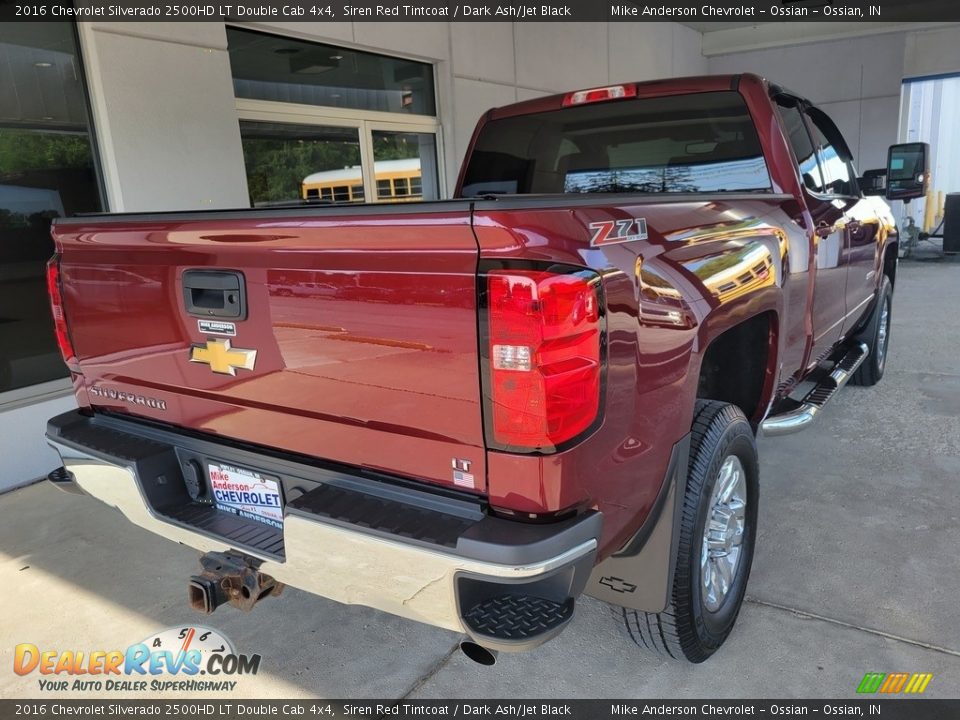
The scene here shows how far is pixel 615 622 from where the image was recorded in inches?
108

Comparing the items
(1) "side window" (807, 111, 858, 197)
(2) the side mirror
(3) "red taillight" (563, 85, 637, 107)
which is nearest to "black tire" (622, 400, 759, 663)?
(3) "red taillight" (563, 85, 637, 107)

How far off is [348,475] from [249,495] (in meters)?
0.42

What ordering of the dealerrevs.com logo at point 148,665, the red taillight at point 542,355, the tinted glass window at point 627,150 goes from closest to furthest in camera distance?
the red taillight at point 542,355, the dealerrevs.com logo at point 148,665, the tinted glass window at point 627,150

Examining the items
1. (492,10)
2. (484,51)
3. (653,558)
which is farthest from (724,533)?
(492,10)

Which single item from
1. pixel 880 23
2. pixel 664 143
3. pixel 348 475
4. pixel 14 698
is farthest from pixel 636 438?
pixel 880 23

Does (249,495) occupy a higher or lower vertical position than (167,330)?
lower

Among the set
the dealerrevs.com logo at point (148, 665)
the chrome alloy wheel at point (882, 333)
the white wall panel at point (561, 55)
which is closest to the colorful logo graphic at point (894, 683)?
the dealerrevs.com logo at point (148, 665)

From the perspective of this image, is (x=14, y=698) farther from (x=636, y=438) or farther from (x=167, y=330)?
(x=636, y=438)

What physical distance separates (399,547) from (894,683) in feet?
5.74

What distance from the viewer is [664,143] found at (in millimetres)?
3387

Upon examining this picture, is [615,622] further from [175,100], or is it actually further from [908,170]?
[175,100]

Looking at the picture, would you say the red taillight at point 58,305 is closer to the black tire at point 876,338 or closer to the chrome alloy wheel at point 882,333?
the black tire at point 876,338

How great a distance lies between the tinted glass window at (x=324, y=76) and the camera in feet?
19.0

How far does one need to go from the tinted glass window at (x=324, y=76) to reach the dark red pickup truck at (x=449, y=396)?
12.4ft
